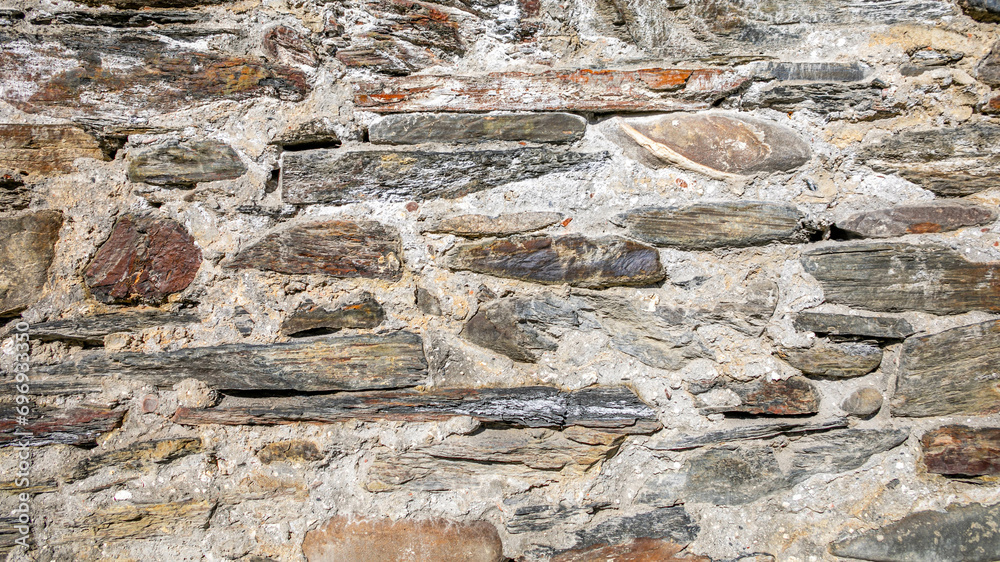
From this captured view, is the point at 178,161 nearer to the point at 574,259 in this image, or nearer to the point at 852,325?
the point at 574,259

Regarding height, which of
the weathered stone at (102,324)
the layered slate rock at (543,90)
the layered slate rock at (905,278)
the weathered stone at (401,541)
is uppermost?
the layered slate rock at (543,90)

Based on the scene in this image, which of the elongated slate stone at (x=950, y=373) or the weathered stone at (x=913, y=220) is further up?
the weathered stone at (x=913, y=220)

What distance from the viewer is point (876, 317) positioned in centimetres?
123

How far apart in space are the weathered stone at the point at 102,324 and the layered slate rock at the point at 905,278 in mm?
1282

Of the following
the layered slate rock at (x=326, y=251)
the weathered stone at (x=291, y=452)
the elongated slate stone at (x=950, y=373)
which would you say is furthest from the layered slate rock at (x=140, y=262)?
the elongated slate stone at (x=950, y=373)

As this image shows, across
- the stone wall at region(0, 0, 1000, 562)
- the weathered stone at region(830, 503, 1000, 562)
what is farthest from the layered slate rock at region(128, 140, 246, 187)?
the weathered stone at region(830, 503, 1000, 562)

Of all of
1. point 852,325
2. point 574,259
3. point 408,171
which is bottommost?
point 852,325

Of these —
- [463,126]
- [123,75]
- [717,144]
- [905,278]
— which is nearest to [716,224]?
[717,144]

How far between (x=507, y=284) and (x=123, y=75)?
2.79 feet

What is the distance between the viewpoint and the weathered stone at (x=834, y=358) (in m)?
1.23

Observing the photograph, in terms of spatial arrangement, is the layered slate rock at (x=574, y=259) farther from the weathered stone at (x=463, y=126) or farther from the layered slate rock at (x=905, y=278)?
the layered slate rock at (x=905, y=278)

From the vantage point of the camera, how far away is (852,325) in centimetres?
123

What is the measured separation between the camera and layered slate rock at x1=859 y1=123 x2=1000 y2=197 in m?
1.20

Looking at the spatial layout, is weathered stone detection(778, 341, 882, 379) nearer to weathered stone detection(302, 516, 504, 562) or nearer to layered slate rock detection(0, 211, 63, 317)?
weathered stone detection(302, 516, 504, 562)
